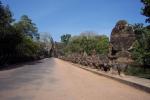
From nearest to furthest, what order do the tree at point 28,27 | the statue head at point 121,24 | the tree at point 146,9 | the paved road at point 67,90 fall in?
the paved road at point 67,90 → the tree at point 146,9 → the statue head at point 121,24 → the tree at point 28,27

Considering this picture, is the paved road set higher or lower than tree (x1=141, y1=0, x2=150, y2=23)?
lower

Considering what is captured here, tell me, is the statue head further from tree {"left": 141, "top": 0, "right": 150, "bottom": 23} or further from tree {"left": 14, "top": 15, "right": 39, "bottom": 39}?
tree {"left": 14, "top": 15, "right": 39, "bottom": 39}

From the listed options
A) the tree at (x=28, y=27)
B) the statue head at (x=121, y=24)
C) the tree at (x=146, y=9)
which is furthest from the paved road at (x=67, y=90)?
the tree at (x=28, y=27)

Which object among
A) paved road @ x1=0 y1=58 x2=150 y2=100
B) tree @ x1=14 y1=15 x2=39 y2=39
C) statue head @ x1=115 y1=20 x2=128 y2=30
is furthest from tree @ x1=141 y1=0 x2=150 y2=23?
tree @ x1=14 y1=15 x2=39 y2=39

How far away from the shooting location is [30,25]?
9231 centimetres

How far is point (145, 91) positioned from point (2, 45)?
36303mm

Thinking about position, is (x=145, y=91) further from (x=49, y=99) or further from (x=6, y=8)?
(x=6, y=8)

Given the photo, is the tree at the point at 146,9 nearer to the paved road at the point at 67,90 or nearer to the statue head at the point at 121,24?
the paved road at the point at 67,90

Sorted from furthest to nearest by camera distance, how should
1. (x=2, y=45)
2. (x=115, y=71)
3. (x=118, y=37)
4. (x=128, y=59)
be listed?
(x=2, y=45), (x=118, y=37), (x=128, y=59), (x=115, y=71)

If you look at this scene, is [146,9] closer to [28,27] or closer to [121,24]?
[121,24]

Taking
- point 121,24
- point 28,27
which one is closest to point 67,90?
point 121,24

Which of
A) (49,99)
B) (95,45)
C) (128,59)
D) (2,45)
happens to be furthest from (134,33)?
(95,45)

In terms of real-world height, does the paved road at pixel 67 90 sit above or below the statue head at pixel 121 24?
below

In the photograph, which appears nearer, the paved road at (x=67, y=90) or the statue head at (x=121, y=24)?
the paved road at (x=67, y=90)
